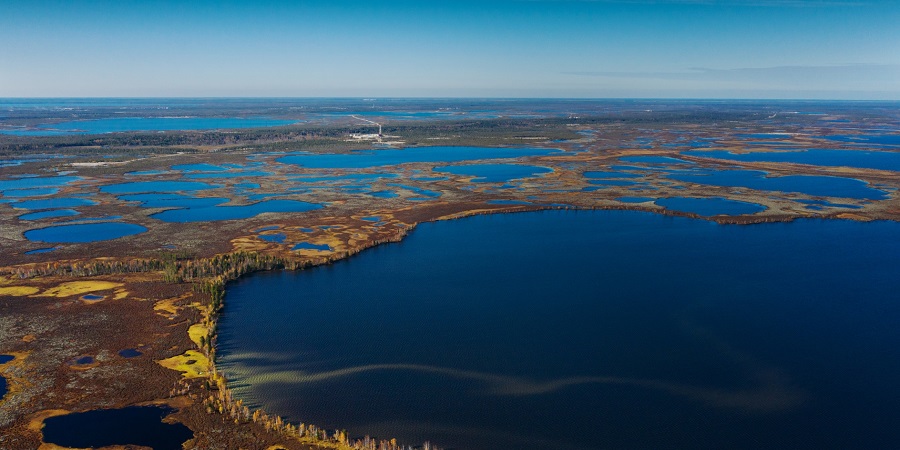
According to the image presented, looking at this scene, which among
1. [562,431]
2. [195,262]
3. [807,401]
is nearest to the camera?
[562,431]

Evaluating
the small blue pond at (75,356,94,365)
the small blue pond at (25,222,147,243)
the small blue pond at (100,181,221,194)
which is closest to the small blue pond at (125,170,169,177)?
the small blue pond at (100,181,221,194)

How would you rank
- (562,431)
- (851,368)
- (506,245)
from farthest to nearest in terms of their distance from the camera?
(506,245)
(851,368)
(562,431)

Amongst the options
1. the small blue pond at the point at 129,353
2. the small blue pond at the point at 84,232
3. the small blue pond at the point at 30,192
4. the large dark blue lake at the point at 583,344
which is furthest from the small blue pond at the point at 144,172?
the small blue pond at the point at 129,353

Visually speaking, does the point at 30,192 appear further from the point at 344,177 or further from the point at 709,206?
the point at 709,206

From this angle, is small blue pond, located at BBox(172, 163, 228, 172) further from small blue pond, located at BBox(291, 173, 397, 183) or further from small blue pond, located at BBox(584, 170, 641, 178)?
small blue pond, located at BBox(584, 170, 641, 178)

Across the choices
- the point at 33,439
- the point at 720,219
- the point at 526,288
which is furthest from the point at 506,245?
the point at 33,439

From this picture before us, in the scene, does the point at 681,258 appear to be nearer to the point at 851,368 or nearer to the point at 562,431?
the point at 851,368
